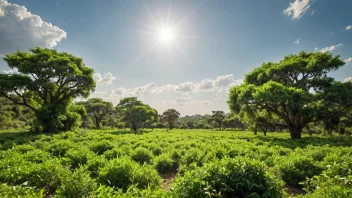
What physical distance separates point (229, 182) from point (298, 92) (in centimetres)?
1989

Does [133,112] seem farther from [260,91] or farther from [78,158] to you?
[78,158]

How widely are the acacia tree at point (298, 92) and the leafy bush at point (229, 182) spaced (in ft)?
54.6

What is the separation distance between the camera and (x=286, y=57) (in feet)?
95.6

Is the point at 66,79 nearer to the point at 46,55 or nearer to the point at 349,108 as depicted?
the point at 46,55

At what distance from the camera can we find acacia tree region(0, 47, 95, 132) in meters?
27.2

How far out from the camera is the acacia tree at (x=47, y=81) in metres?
27.2

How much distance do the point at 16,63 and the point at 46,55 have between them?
13.7 feet

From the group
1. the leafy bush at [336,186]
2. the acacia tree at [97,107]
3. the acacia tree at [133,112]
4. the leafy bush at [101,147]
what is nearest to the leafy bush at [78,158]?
the leafy bush at [101,147]

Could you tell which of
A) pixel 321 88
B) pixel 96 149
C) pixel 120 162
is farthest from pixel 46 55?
pixel 321 88

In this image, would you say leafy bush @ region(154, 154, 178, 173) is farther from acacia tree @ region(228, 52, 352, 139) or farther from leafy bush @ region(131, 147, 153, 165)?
acacia tree @ region(228, 52, 352, 139)

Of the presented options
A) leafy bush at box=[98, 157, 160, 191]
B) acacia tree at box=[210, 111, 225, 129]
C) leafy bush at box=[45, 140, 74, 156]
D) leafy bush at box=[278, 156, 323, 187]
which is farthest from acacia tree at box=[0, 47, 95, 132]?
acacia tree at box=[210, 111, 225, 129]

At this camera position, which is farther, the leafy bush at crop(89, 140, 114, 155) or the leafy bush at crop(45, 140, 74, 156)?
the leafy bush at crop(89, 140, 114, 155)

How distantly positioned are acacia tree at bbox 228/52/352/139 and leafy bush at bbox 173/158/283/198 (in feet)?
54.6

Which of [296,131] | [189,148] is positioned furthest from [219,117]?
[189,148]
